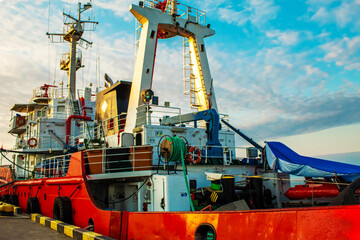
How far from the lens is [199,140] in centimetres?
1338

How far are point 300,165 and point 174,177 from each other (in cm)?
377

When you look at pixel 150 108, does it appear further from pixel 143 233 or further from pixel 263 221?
pixel 263 221

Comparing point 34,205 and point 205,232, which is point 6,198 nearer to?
point 34,205

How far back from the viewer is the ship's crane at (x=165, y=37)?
1408cm

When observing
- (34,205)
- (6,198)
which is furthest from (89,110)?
(34,205)

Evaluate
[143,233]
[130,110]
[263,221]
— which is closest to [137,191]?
[143,233]

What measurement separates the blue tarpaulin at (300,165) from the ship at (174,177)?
1.1 inches

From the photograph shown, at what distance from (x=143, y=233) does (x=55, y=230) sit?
384cm

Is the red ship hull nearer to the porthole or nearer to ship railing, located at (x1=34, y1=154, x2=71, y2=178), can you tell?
the porthole

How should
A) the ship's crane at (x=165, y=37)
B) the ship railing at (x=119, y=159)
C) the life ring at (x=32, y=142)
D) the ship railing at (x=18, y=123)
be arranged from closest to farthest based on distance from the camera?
the ship railing at (x=119, y=159) → the ship's crane at (x=165, y=37) → the life ring at (x=32, y=142) → the ship railing at (x=18, y=123)

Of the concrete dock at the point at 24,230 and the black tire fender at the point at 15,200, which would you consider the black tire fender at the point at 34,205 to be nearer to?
the concrete dock at the point at 24,230

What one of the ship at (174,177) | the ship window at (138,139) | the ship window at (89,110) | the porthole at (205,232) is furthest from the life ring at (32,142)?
the porthole at (205,232)

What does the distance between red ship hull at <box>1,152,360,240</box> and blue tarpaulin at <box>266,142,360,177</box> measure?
470 centimetres

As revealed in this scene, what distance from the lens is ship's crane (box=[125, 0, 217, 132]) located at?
14.1m
